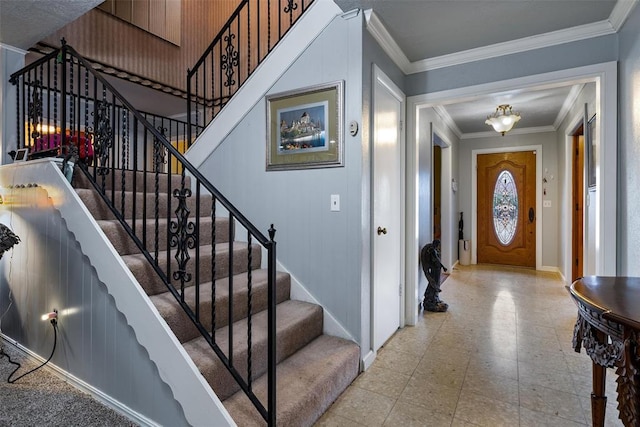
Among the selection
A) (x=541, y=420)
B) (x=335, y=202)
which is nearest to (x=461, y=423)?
(x=541, y=420)

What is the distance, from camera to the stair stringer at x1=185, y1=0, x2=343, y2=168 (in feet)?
7.91

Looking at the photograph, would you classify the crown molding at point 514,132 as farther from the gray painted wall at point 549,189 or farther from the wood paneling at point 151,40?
the wood paneling at point 151,40

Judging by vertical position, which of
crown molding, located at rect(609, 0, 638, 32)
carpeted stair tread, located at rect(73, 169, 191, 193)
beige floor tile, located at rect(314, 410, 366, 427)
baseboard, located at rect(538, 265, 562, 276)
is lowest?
beige floor tile, located at rect(314, 410, 366, 427)

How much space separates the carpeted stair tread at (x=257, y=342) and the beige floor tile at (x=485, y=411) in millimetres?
1013

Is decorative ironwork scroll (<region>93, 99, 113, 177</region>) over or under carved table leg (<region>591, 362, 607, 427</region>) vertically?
over

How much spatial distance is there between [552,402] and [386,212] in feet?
5.31

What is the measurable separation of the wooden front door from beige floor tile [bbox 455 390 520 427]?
16.0ft

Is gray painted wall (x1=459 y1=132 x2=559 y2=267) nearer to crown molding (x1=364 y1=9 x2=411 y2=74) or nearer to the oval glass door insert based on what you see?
the oval glass door insert

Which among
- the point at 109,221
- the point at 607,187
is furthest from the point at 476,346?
the point at 109,221

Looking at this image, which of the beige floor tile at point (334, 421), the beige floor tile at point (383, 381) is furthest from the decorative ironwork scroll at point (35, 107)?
the beige floor tile at point (383, 381)

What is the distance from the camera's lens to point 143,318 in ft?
5.32

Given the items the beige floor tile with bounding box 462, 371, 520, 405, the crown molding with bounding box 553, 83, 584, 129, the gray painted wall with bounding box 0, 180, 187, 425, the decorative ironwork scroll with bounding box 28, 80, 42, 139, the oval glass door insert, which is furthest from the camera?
the oval glass door insert

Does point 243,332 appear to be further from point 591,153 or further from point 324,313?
point 591,153

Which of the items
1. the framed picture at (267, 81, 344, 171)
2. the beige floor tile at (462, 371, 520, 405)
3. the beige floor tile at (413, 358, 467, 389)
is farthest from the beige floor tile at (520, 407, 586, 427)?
the framed picture at (267, 81, 344, 171)
